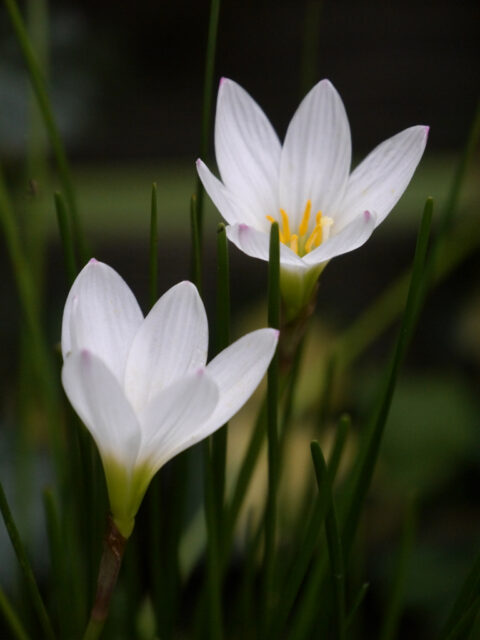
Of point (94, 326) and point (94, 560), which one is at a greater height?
point (94, 326)

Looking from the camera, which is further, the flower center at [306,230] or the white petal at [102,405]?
the flower center at [306,230]

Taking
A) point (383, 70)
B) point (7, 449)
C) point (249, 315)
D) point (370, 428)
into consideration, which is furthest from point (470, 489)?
point (383, 70)

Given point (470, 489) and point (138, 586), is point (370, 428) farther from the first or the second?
point (470, 489)

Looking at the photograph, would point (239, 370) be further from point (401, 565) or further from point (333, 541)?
point (401, 565)

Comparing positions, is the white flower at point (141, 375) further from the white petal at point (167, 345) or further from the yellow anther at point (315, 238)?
the yellow anther at point (315, 238)

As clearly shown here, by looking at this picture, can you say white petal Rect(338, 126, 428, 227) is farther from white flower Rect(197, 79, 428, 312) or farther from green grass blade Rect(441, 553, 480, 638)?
green grass blade Rect(441, 553, 480, 638)

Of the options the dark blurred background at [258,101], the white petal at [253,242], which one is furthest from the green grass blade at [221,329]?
the dark blurred background at [258,101]
